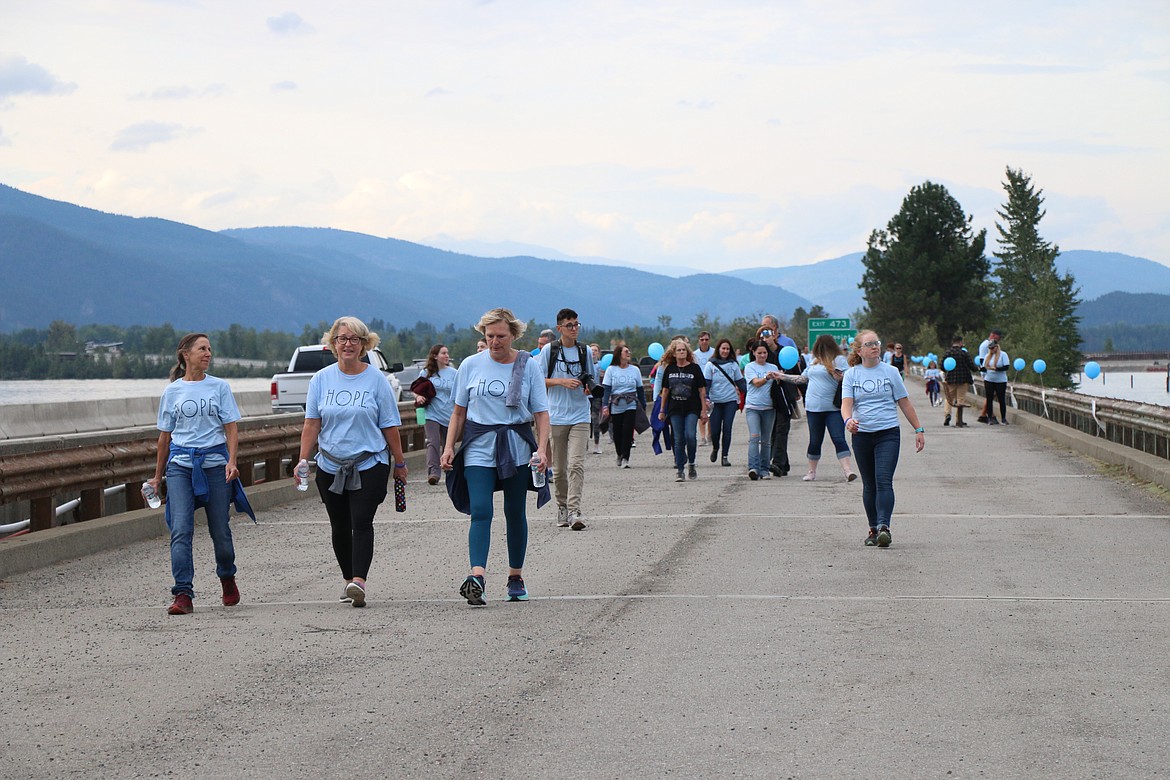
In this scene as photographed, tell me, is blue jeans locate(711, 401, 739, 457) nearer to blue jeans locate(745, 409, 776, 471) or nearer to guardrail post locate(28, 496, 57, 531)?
blue jeans locate(745, 409, 776, 471)

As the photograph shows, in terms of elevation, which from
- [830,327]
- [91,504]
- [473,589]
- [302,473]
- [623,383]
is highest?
[830,327]

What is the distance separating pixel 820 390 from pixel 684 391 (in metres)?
1.65

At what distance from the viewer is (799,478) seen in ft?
57.0

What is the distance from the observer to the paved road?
5059 millimetres

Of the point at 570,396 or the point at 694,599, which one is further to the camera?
the point at 570,396

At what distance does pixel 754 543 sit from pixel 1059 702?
17.6ft

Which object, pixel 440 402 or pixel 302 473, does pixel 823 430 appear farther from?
pixel 302 473

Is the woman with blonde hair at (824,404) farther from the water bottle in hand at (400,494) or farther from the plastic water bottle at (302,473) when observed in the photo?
the plastic water bottle at (302,473)

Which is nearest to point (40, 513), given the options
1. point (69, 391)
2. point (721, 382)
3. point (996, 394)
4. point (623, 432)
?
point (623, 432)

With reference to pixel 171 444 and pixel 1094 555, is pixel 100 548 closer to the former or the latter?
Result: pixel 171 444

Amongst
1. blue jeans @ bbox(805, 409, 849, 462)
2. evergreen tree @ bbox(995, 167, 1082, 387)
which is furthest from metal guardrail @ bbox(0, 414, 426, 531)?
evergreen tree @ bbox(995, 167, 1082, 387)

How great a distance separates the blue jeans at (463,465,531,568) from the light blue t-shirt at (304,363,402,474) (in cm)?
58

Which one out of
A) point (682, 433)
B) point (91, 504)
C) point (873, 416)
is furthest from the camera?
point (682, 433)

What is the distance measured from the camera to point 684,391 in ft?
56.2
